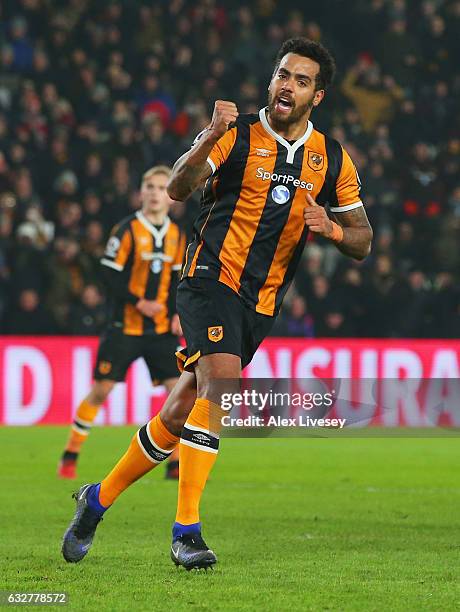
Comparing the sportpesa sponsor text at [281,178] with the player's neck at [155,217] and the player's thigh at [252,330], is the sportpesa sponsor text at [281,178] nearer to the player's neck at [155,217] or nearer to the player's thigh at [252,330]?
the player's thigh at [252,330]

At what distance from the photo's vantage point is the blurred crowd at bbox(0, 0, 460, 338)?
50.1 feet

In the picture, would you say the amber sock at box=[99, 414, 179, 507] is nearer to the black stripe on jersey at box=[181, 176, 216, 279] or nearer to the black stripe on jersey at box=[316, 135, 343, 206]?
the black stripe on jersey at box=[181, 176, 216, 279]

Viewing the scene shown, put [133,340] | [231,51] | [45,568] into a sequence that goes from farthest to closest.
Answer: [231,51]
[133,340]
[45,568]

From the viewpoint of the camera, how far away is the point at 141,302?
9.80 meters

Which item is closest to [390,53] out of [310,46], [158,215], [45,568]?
[158,215]

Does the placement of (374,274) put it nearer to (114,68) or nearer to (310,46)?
(114,68)

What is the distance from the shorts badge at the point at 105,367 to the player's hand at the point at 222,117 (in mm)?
4724

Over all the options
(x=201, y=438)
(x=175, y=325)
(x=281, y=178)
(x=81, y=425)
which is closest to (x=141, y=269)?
(x=175, y=325)

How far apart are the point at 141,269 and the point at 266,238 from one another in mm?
4326

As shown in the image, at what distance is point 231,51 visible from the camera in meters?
19.1

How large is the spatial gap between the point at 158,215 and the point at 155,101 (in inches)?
320

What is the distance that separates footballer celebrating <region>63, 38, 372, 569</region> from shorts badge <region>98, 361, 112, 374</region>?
3.97 m

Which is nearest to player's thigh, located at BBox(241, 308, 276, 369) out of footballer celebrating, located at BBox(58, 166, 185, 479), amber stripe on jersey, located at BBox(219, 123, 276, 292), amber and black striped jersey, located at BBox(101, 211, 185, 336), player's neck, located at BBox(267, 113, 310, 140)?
amber stripe on jersey, located at BBox(219, 123, 276, 292)

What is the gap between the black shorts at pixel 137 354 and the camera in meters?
9.71
